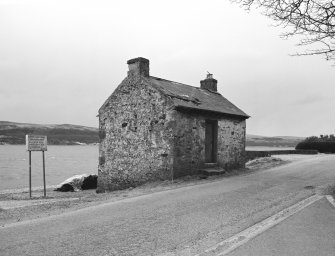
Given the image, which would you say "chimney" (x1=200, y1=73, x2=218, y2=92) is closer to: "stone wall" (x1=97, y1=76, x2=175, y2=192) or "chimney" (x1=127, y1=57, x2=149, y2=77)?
"chimney" (x1=127, y1=57, x2=149, y2=77)

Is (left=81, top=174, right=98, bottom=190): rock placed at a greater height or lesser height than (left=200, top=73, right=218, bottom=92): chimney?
lesser

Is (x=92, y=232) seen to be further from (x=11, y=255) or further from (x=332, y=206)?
(x=332, y=206)

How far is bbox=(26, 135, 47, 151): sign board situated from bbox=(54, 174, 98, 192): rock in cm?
639

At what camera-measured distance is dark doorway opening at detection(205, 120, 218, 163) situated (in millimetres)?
18203

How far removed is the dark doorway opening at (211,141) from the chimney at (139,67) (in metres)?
3.95

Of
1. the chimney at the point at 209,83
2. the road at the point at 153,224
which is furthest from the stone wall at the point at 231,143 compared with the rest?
the road at the point at 153,224

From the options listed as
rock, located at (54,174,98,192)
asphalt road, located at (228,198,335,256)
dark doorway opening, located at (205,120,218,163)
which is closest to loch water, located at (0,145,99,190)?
rock, located at (54,174,98,192)

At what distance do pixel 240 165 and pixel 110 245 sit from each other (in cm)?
1514

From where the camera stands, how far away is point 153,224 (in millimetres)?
7520

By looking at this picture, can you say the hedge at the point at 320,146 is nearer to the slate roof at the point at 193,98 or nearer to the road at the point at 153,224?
the slate roof at the point at 193,98

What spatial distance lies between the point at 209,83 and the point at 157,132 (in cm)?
882

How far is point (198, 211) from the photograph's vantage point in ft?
28.7

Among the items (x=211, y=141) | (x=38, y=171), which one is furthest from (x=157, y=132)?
(x=38, y=171)

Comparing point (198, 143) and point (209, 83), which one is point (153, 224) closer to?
point (198, 143)
